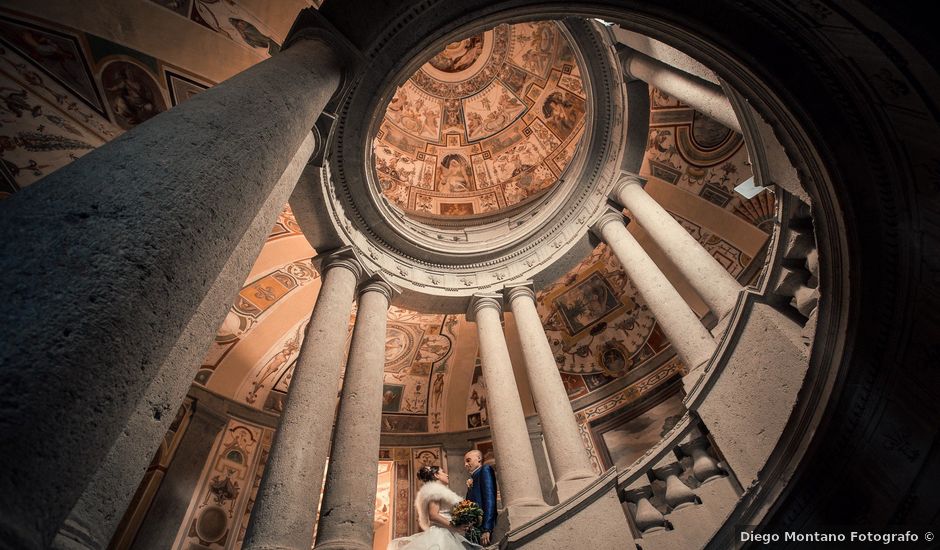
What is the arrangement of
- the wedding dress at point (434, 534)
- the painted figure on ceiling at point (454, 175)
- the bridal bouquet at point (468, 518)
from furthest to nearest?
the painted figure on ceiling at point (454, 175) → the bridal bouquet at point (468, 518) → the wedding dress at point (434, 534)

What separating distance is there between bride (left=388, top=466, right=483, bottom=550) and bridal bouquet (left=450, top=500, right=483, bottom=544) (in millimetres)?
71

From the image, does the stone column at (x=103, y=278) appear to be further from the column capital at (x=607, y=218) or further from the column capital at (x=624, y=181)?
the column capital at (x=624, y=181)

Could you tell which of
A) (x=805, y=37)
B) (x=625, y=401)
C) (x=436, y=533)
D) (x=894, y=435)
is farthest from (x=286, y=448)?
(x=625, y=401)

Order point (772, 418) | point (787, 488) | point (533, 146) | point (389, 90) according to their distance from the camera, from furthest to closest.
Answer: point (533, 146) < point (389, 90) < point (772, 418) < point (787, 488)

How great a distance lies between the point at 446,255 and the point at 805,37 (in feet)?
20.9

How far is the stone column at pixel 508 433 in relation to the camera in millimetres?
4945

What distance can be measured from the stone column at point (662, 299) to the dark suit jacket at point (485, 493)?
2.67m

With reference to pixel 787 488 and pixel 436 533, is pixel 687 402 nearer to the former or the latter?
pixel 787 488

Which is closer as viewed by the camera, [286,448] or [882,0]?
[882,0]

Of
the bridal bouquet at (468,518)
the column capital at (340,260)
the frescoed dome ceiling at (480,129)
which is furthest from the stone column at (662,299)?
the frescoed dome ceiling at (480,129)

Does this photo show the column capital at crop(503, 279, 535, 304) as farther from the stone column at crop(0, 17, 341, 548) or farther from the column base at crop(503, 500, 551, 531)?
the stone column at crop(0, 17, 341, 548)

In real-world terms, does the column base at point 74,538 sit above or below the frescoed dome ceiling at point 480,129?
below

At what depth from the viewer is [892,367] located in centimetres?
231

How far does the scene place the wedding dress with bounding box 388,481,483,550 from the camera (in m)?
3.67
